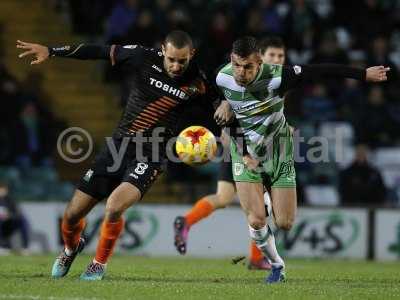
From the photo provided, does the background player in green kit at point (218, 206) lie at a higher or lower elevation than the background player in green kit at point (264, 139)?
lower

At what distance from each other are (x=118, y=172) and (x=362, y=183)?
7653mm

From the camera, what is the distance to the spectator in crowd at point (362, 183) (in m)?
16.2

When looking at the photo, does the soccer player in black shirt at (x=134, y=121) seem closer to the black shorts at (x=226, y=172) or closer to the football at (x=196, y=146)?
the football at (x=196, y=146)

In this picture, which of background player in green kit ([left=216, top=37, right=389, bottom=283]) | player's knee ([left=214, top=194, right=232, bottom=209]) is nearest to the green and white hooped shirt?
background player in green kit ([left=216, top=37, right=389, bottom=283])

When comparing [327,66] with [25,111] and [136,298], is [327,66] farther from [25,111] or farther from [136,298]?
[25,111]

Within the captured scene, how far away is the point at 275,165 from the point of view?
31.5 feet

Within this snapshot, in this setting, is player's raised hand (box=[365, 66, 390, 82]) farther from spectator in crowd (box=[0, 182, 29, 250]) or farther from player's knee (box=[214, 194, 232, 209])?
spectator in crowd (box=[0, 182, 29, 250])

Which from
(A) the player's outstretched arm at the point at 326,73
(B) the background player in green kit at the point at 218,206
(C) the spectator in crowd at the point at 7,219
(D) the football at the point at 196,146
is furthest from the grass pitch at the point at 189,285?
(C) the spectator in crowd at the point at 7,219

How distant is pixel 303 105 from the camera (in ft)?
57.5

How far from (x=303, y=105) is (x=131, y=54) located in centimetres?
826

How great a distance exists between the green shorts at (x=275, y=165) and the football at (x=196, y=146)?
292 millimetres

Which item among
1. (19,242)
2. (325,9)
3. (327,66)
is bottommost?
(19,242)

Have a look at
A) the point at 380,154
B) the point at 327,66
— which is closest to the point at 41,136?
the point at 380,154

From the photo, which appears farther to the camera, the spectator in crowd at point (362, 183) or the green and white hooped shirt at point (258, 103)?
the spectator in crowd at point (362, 183)
